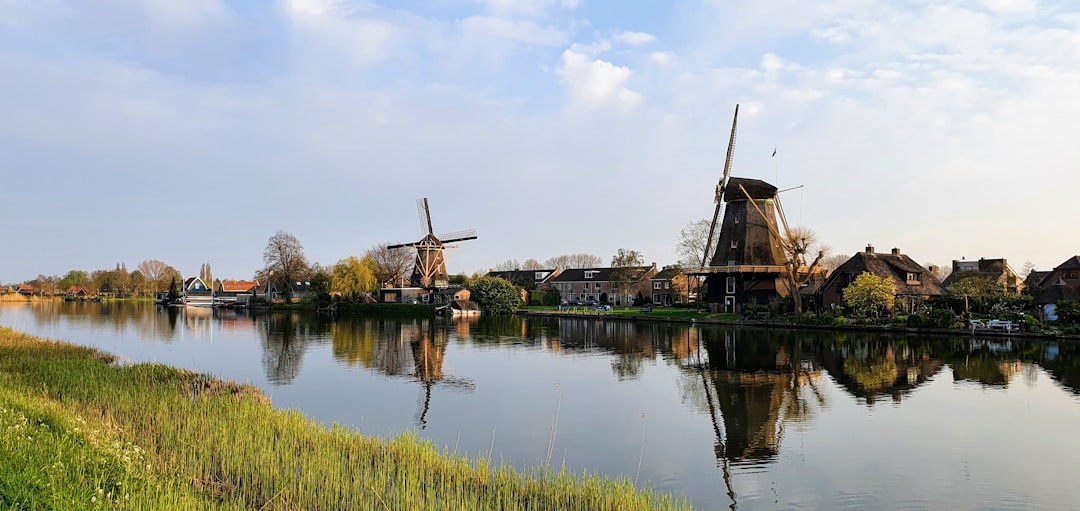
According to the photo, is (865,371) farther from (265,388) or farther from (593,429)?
(265,388)

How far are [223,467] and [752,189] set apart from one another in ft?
138

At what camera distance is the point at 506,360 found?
944 inches

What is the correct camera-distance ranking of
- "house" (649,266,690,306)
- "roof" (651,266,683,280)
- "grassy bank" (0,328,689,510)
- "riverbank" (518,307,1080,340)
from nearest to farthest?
"grassy bank" (0,328,689,510)
"riverbank" (518,307,1080,340)
"roof" (651,266,683,280)
"house" (649,266,690,306)

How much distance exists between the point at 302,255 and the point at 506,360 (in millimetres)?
57292

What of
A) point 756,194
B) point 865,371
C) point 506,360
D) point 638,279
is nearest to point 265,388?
point 506,360

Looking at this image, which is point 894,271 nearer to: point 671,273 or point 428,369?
point 671,273

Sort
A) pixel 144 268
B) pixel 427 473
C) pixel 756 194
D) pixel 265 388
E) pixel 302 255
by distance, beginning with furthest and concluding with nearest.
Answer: pixel 144 268, pixel 302 255, pixel 756 194, pixel 265 388, pixel 427 473

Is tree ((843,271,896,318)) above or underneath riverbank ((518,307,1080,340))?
above

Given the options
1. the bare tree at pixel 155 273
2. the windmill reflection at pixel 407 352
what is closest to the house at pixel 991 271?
the windmill reflection at pixel 407 352

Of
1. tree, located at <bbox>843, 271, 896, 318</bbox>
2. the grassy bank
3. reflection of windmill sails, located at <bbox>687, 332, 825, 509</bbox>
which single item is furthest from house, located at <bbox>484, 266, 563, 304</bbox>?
the grassy bank

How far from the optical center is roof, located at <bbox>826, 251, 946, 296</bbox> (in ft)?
130

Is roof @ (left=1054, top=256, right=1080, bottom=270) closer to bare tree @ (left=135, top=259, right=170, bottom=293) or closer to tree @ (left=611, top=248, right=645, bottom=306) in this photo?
tree @ (left=611, top=248, right=645, bottom=306)

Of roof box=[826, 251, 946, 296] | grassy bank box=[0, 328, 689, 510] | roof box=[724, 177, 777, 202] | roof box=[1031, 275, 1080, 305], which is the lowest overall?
grassy bank box=[0, 328, 689, 510]

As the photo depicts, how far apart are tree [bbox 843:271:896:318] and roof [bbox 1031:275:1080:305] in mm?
7657
